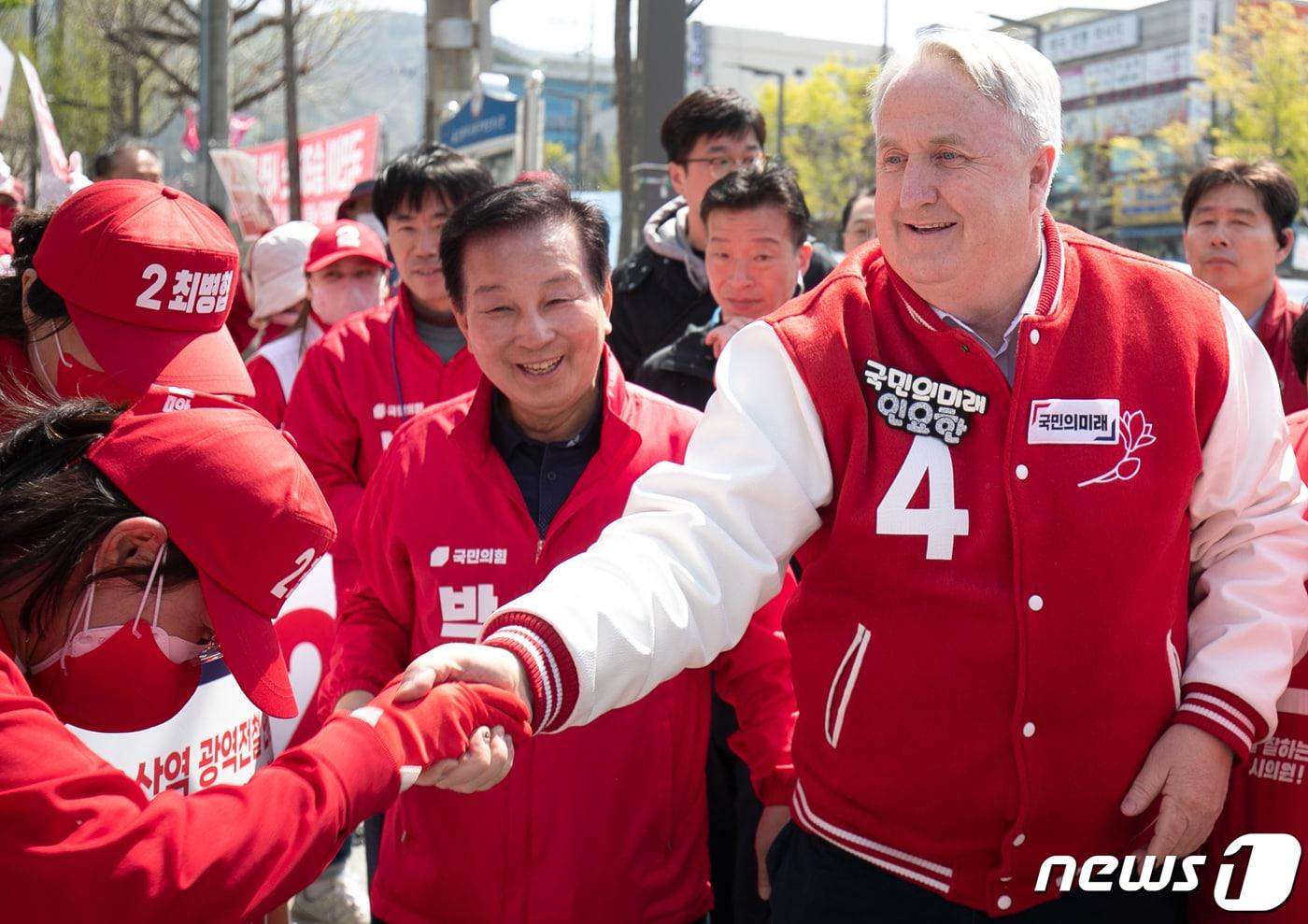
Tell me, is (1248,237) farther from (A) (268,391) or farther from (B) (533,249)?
(A) (268,391)

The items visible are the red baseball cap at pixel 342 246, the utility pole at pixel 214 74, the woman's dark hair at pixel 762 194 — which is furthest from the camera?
the utility pole at pixel 214 74

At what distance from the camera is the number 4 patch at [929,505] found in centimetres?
231

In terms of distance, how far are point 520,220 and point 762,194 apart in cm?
134

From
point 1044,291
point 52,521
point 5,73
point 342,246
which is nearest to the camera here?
point 52,521

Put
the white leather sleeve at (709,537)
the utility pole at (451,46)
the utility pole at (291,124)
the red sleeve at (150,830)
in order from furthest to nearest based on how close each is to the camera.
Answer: the utility pole at (291,124) < the utility pole at (451,46) < the white leather sleeve at (709,537) < the red sleeve at (150,830)

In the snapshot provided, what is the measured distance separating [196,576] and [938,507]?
114 centimetres

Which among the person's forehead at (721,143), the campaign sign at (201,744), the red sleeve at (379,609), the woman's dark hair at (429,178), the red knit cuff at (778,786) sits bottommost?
the red knit cuff at (778,786)

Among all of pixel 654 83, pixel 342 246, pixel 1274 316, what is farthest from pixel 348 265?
pixel 1274 316

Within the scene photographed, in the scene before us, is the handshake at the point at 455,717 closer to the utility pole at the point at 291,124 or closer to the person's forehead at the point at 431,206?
the person's forehead at the point at 431,206

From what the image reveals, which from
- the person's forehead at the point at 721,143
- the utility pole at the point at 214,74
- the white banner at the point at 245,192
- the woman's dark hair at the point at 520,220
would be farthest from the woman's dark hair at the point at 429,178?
the utility pole at the point at 214,74

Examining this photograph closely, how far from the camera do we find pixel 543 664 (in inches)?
86.8

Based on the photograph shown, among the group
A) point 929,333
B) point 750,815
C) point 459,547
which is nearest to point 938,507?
point 929,333
